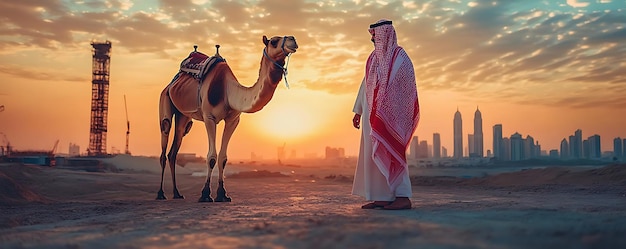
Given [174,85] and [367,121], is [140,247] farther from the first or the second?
[174,85]

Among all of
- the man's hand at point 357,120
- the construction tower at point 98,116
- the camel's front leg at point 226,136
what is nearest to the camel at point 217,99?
the camel's front leg at point 226,136

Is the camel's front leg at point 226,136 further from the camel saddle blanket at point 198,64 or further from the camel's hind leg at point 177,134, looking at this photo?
the camel's hind leg at point 177,134

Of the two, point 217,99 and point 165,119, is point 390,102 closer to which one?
point 217,99

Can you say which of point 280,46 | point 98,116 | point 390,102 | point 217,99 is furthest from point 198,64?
point 98,116

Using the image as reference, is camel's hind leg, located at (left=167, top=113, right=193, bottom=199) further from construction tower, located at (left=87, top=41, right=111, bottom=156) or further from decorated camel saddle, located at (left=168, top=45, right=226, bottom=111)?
construction tower, located at (left=87, top=41, right=111, bottom=156)

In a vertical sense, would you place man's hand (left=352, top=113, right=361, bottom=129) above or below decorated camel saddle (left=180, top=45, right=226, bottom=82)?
below

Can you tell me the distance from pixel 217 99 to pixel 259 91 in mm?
1497

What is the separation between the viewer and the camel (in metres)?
10.3

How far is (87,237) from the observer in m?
4.84

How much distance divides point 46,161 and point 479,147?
340 feet

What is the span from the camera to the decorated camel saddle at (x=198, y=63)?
12.2 meters

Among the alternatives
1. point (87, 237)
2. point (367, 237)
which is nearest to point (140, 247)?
point (87, 237)

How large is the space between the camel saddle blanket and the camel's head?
7.31 feet

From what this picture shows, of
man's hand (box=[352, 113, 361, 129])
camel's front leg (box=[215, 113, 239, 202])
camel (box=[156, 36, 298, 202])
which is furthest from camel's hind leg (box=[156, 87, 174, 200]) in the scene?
man's hand (box=[352, 113, 361, 129])
